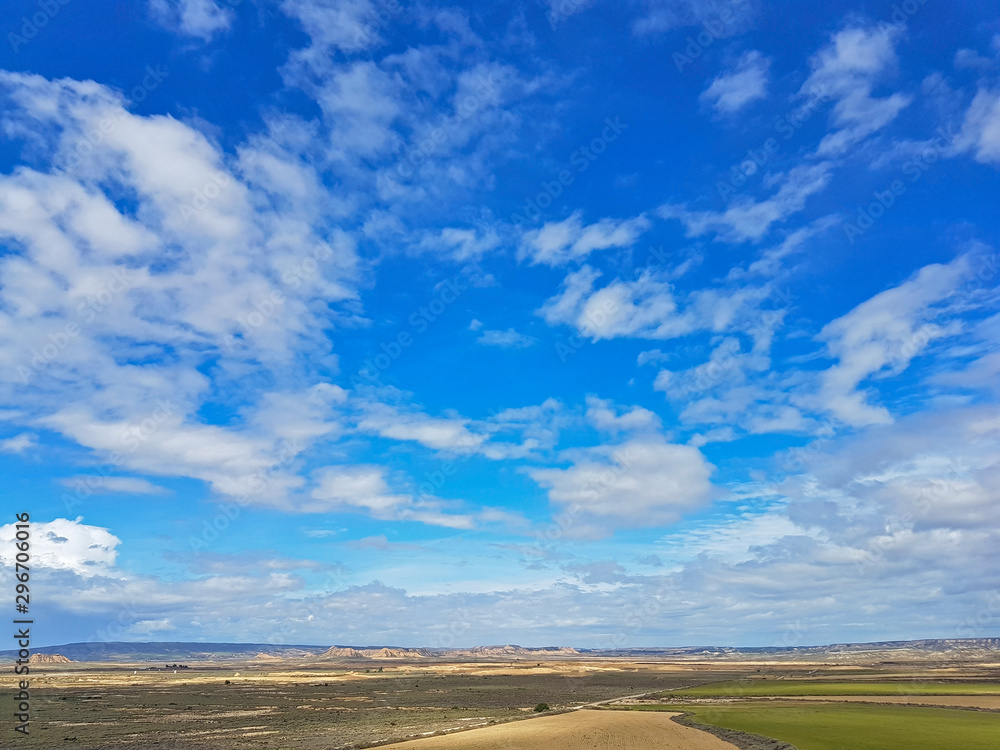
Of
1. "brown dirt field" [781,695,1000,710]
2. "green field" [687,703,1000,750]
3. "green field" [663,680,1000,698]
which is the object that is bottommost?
"green field" [663,680,1000,698]

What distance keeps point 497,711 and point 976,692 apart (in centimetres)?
7588

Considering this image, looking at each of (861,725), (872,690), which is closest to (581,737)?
(861,725)

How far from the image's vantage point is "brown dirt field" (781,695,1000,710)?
247ft

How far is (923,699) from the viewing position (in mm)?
82500

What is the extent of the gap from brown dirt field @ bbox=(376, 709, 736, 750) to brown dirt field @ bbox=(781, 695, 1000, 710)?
34.3m

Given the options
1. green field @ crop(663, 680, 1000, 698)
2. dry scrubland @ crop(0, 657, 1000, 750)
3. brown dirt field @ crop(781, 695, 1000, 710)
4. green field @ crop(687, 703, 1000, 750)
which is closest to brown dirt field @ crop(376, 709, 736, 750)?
dry scrubland @ crop(0, 657, 1000, 750)

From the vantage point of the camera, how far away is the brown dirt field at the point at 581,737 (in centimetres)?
4553

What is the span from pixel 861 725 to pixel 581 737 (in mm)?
24671

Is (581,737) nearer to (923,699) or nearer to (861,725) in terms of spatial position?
(861,725)

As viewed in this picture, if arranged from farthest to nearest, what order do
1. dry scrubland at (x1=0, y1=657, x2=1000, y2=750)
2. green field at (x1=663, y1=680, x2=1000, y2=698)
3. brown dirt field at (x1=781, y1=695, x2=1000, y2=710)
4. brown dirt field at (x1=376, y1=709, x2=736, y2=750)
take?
1. green field at (x1=663, y1=680, x2=1000, y2=698)
2. brown dirt field at (x1=781, y1=695, x2=1000, y2=710)
3. dry scrubland at (x1=0, y1=657, x2=1000, y2=750)
4. brown dirt field at (x1=376, y1=709, x2=736, y2=750)

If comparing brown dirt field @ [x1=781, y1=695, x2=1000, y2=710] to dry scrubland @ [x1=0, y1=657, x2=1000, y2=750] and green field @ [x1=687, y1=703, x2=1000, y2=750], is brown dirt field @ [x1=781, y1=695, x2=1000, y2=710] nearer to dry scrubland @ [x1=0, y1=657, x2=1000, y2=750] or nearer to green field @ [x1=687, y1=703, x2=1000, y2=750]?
dry scrubland @ [x1=0, y1=657, x2=1000, y2=750]

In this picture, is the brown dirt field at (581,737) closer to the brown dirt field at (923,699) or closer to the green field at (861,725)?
the green field at (861,725)

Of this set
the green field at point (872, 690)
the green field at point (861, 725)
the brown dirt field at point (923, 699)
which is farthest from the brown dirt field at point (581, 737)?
the green field at point (872, 690)

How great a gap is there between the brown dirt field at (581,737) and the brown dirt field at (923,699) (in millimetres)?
34265
